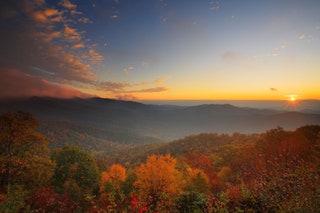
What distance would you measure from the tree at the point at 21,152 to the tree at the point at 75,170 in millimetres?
9122

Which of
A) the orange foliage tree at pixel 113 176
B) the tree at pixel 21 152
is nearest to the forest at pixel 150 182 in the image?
the tree at pixel 21 152

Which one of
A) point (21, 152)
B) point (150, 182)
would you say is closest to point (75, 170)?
point (21, 152)

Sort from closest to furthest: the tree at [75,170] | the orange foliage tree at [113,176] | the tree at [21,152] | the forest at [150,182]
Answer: the forest at [150,182] < the tree at [21,152] < the tree at [75,170] < the orange foliage tree at [113,176]

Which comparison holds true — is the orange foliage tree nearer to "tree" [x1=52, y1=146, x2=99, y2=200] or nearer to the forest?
the forest

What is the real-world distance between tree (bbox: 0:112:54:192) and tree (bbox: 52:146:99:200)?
9122mm

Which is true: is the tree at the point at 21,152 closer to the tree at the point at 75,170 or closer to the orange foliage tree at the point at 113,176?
the tree at the point at 75,170

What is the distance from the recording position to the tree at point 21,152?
1789 centimetres

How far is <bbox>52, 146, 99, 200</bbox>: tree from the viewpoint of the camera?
2925cm

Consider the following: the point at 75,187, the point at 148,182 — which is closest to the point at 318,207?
the point at 148,182

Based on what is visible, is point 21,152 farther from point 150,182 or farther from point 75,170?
point 150,182

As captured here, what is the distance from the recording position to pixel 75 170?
30.5 m

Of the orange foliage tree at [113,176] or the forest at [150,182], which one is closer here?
the forest at [150,182]

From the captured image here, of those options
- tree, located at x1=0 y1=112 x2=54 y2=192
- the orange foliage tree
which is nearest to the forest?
tree, located at x1=0 y1=112 x2=54 y2=192

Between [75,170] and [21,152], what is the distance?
1301 centimetres
